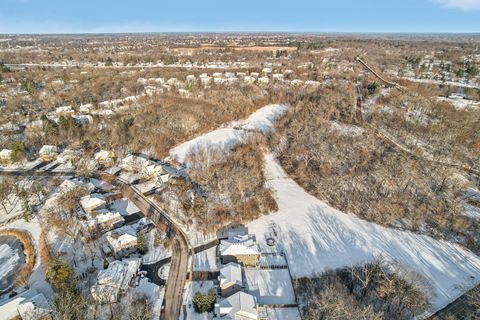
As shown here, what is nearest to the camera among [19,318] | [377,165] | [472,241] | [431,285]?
[19,318]

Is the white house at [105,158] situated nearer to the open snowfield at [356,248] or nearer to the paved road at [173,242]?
the paved road at [173,242]

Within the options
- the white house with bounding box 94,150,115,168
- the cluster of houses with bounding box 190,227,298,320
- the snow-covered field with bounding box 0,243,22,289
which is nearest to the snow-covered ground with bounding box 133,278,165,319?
the cluster of houses with bounding box 190,227,298,320

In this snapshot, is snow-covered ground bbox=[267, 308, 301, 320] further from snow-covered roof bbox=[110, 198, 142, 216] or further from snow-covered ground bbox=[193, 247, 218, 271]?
snow-covered roof bbox=[110, 198, 142, 216]

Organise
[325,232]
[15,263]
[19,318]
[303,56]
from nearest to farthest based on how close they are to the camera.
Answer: [19,318] → [15,263] → [325,232] → [303,56]

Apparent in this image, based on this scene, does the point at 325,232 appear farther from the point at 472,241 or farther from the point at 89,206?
the point at 89,206

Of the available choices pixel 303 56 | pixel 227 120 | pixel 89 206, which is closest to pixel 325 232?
pixel 89 206

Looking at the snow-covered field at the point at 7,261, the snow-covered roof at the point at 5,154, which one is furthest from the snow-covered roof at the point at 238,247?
the snow-covered roof at the point at 5,154

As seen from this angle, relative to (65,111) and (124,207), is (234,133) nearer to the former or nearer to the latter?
(124,207)
